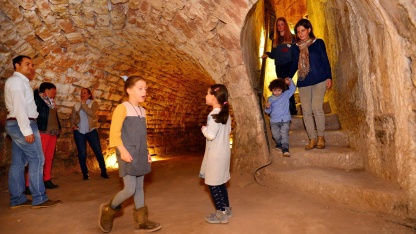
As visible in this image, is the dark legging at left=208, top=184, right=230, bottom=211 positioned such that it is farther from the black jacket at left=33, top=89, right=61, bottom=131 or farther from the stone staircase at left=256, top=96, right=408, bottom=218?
the black jacket at left=33, top=89, right=61, bottom=131

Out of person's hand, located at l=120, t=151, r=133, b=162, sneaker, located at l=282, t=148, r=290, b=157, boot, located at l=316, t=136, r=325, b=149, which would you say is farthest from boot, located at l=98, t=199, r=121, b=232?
boot, located at l=316, t=136, r=325, b=149

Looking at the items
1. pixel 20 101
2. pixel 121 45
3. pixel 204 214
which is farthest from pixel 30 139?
pixel 121 45

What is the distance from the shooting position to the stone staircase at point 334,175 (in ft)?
8.02

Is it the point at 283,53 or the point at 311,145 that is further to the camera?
the point at 283,53

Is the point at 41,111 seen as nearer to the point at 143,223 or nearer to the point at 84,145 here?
the point at 84,145

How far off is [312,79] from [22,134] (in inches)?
136

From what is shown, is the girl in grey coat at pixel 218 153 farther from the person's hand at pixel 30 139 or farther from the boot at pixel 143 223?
the person's hand at pixel 30 139

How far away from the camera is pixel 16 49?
3967mm

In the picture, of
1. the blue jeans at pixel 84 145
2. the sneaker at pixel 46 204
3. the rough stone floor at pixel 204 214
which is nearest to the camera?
the rough stone floor at pixel 204 214

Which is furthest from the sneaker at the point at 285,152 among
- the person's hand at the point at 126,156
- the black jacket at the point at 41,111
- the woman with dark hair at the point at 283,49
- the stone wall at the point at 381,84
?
the black jacket at the point at 41,111

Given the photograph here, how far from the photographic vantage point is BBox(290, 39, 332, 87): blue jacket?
3488 mm

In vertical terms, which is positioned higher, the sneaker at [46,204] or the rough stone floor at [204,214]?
the sneaker at [46,204]

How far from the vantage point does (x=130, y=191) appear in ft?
7.37

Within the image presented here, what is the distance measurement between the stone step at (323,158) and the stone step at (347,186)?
0.14m
